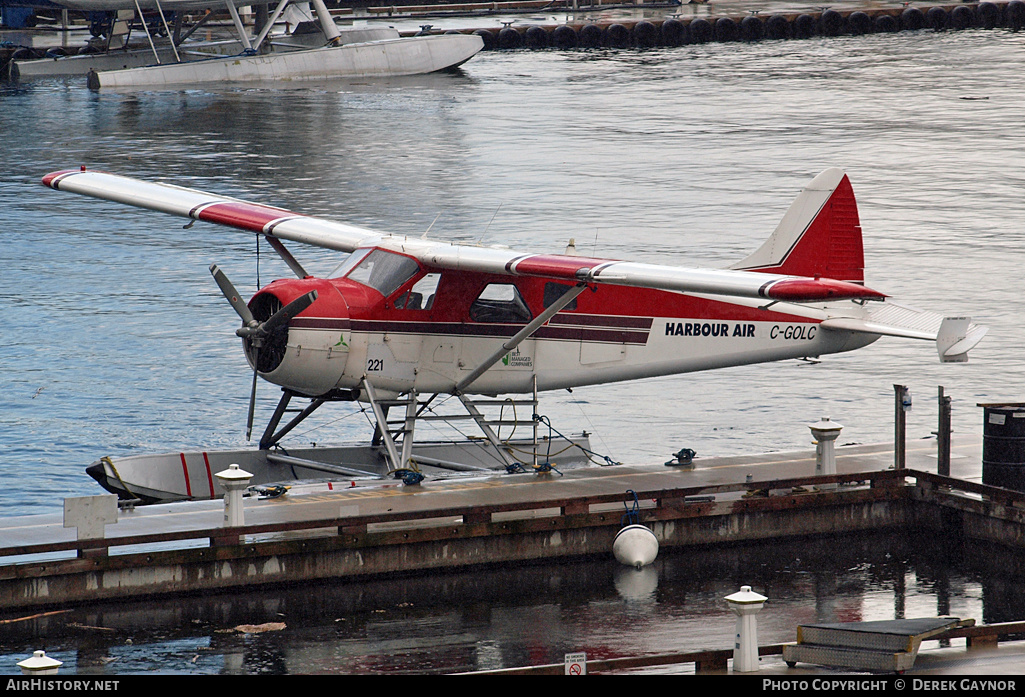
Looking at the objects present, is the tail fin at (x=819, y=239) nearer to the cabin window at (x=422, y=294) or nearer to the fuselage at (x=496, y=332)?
the fuselage at (x=496, y=332)

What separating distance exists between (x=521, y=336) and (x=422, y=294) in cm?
126

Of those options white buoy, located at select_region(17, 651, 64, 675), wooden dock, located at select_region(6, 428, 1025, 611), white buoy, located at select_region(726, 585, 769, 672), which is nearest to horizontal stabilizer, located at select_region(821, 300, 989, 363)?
wooden dock, located at select_region(6, 428, 1025, 611)

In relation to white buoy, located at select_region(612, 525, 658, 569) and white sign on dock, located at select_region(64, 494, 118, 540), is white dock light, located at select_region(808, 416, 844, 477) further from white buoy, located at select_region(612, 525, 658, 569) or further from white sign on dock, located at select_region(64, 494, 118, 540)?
white sign on dock, located at select_region(64, 494, 118, 540)

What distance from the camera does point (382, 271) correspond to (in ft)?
54.7

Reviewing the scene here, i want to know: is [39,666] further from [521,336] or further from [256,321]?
[521,336]

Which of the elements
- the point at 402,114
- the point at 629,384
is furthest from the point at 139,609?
the point at 402,114

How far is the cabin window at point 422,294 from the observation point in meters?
16.7

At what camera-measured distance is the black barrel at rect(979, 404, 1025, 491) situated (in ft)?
53.2

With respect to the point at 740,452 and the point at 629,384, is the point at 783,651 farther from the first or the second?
the point at 629,384

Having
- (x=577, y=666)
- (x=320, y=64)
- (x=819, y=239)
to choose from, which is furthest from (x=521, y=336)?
(x=320, y=64)

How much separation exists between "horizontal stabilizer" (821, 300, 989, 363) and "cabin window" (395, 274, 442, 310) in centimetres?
484

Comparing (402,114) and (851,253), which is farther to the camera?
(402,114)

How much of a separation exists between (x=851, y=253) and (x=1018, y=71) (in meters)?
52.5

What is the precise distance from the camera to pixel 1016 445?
1623cm
